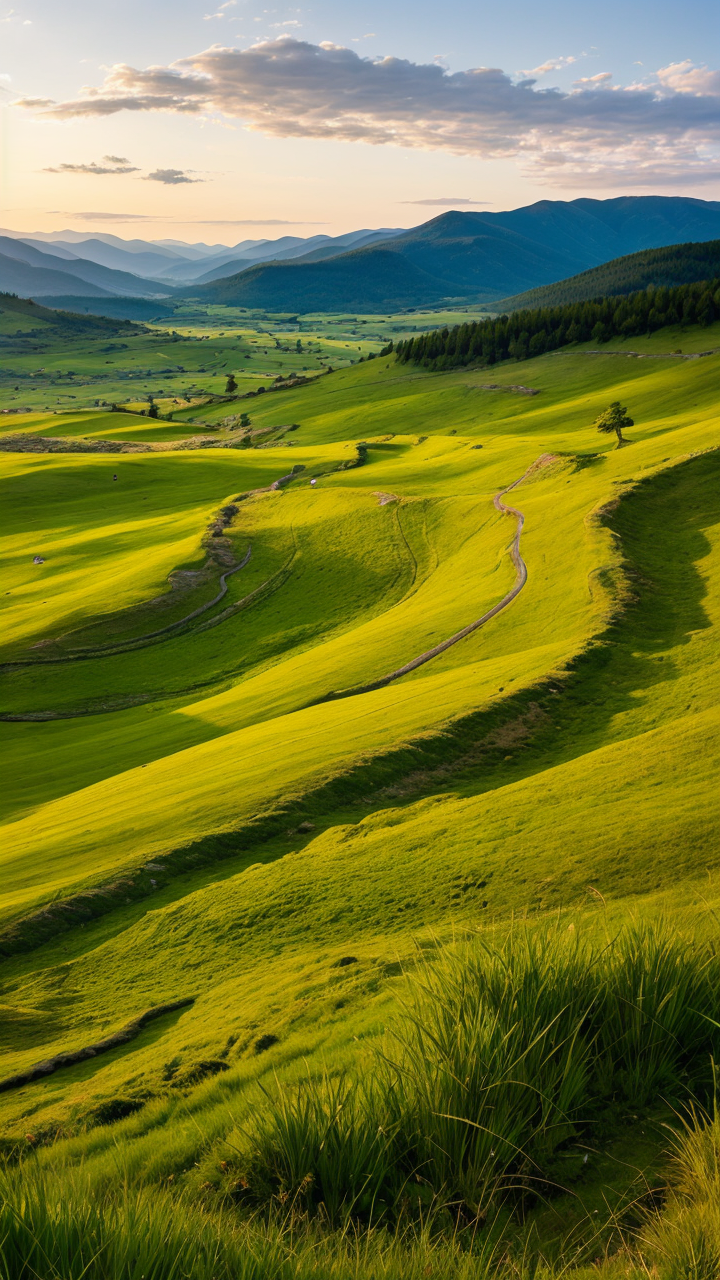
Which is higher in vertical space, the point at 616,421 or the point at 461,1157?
the point at 616,421

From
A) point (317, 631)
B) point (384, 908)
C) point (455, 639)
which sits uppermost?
point (455, 639)

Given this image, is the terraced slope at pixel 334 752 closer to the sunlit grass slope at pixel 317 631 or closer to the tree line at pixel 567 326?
the sunlit grass slope at pixel 317 631

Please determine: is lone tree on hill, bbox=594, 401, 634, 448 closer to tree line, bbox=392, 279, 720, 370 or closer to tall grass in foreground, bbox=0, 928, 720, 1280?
tree line, bbox=392, 279, 720, 370

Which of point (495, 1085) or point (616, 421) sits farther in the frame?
point (616, 421)

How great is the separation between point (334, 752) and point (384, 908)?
11.0 m

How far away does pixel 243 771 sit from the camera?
30.3 metres

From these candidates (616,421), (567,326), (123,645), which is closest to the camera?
(123,645)

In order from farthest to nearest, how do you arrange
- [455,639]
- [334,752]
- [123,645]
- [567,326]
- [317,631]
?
[567,326], [123,645], [317,631], [455,639], [334,752]

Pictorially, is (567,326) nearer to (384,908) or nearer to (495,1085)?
(384,908)

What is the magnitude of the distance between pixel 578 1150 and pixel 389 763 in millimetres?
18737

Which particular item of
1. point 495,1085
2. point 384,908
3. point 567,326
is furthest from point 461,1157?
point 567,326

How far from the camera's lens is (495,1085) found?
7.51m

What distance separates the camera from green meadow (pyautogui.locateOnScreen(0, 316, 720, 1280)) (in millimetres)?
7293

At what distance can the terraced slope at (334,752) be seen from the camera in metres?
16.6
